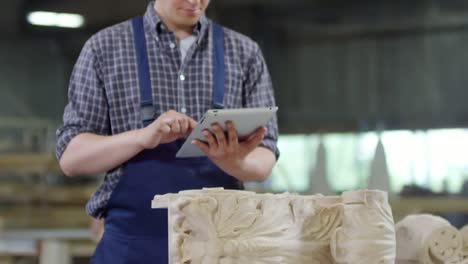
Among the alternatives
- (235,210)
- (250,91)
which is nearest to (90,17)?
(250,91)

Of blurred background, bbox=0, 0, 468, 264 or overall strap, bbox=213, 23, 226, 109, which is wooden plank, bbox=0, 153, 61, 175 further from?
overall strap, bbox=213, 23, 226, 109

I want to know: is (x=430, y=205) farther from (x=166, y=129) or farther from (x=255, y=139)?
(x=166, y=129)

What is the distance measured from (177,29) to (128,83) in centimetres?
21

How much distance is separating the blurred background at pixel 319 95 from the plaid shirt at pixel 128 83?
13.3 feet

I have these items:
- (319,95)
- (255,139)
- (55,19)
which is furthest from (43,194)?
(255,139)

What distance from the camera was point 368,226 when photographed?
2.12 metres

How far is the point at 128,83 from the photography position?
2.46 m

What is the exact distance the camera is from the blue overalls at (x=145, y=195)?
2385 mm

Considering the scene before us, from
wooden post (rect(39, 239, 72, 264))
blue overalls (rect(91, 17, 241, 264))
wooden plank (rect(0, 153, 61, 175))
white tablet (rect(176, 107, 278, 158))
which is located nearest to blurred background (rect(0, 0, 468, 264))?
wooden plank (rect(0, 153, 61, 175))

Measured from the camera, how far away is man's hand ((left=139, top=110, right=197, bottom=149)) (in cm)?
226

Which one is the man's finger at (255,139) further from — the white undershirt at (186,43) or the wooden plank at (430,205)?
the wooden plank at (430,205)

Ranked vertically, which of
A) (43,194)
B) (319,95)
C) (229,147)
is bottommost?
(43,194)

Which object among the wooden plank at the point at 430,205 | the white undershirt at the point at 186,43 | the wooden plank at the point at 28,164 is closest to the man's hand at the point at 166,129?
the white undershirt at the point at 186,43

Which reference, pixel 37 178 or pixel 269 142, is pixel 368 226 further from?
pixel 37 178
